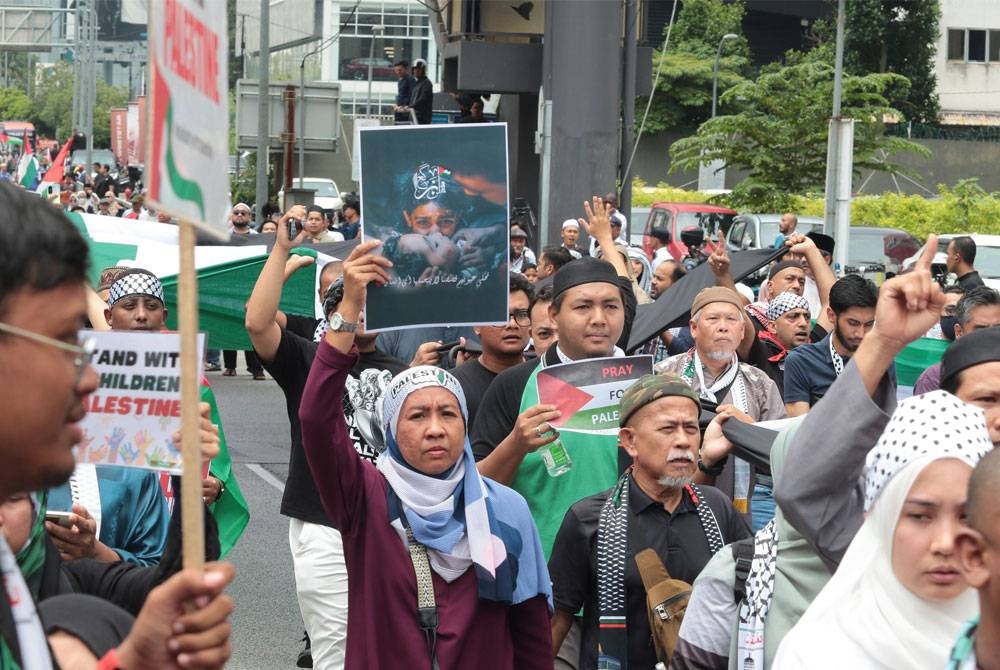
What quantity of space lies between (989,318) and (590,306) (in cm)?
197

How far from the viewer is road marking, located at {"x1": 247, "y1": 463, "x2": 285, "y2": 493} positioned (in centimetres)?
1254

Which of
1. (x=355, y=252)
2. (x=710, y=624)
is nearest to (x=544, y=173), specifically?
(x=355, y=252)

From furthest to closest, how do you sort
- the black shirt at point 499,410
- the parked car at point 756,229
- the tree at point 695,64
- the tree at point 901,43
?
the tree at point 695,64, the tree at point 901,43, the parked car at point 756,229, the black shirt at point 499,410

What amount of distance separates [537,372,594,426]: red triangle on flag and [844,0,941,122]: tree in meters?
53.0

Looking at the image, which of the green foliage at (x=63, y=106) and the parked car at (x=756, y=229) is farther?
the green foliage at (x=63, y=106)

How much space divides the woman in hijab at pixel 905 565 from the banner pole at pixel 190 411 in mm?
1375

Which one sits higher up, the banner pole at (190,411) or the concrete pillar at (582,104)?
the concrete pillar at (582,104)

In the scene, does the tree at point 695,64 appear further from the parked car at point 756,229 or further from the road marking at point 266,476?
the road marking at point 266,476

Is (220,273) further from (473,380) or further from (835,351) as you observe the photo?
(835,351)

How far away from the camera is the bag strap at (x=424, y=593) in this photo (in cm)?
459

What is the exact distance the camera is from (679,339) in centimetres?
1000

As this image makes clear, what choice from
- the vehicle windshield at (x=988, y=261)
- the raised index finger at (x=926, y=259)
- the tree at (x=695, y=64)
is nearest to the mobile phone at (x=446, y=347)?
the raised index finger at (x=926, y=259)

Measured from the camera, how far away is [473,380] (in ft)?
22.9

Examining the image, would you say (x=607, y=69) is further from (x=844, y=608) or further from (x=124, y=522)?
(x=844, y=608)
